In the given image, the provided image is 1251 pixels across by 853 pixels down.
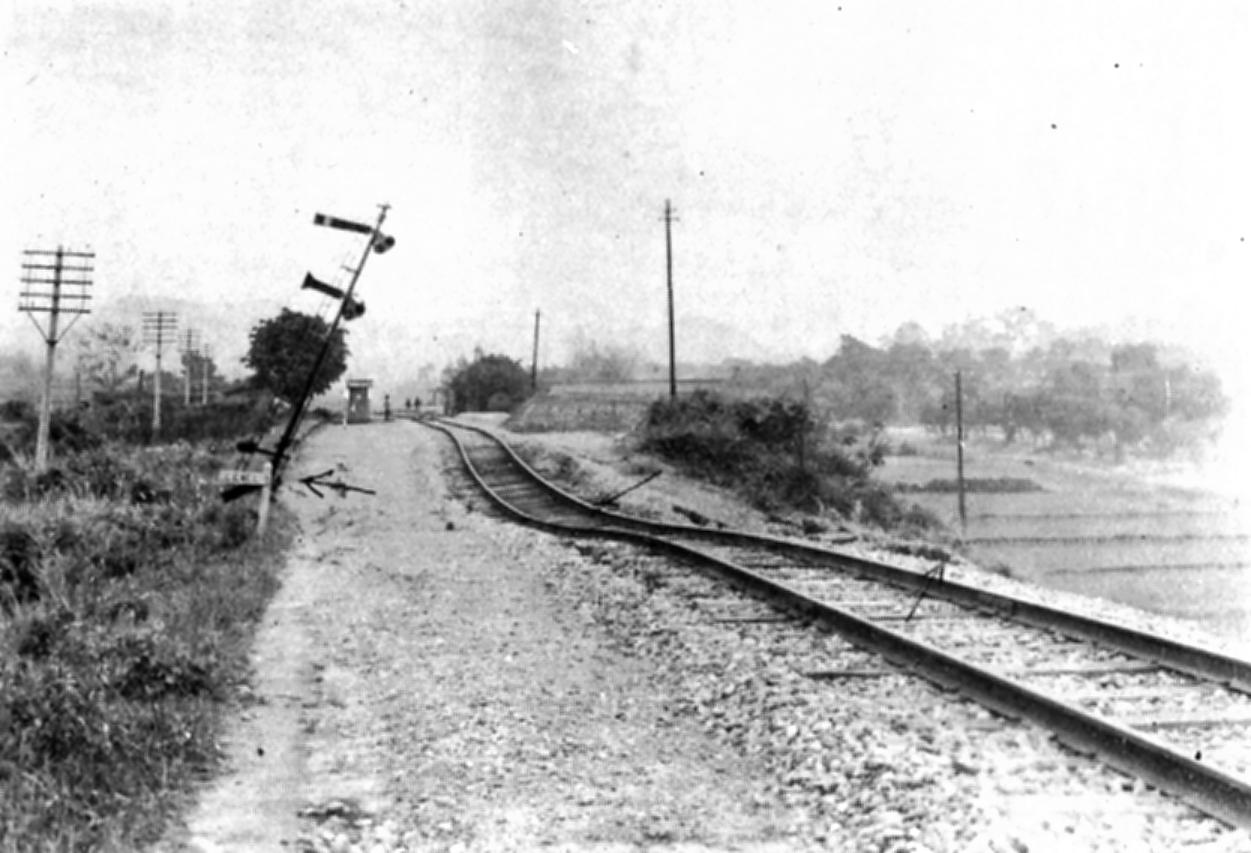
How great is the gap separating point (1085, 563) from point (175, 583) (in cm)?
3574

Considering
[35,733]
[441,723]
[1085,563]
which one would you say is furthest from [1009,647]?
[1085,563]

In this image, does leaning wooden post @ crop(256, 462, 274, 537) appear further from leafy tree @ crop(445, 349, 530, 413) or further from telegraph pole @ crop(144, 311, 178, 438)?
leafy tree @ crop(445, 349, 530, 413)

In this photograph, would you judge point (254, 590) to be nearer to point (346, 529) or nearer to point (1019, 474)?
point (346, 529)

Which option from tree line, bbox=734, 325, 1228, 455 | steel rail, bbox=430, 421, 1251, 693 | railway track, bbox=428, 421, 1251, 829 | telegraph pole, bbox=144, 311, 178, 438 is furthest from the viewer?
telegraph pole, bbox=144, 311, 178, 438

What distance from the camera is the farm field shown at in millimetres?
34375

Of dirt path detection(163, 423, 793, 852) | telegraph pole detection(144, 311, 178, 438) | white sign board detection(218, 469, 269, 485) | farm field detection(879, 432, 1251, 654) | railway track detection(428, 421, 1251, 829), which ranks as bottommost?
farm field detection(879, 432, 1251, 654)

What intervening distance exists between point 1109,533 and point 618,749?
1703 inches

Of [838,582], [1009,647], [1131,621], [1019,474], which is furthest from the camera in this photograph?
[1019,474]

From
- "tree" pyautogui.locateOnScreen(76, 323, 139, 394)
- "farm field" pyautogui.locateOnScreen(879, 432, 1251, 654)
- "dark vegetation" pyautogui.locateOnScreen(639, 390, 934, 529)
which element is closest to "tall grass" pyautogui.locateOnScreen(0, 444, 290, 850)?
"dark vegetation" pyautogui.locateOnScreen(639, 390, 934, 529)

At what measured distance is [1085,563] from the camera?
133ft

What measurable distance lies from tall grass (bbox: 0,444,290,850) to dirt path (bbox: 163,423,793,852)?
282mm

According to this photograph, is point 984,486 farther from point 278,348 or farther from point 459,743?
point 459,743

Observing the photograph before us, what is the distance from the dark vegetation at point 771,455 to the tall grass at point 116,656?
16.6m

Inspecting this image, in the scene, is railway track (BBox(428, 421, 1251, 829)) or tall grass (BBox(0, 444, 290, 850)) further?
railway track (BBox(428, 421, 1251, 829))
